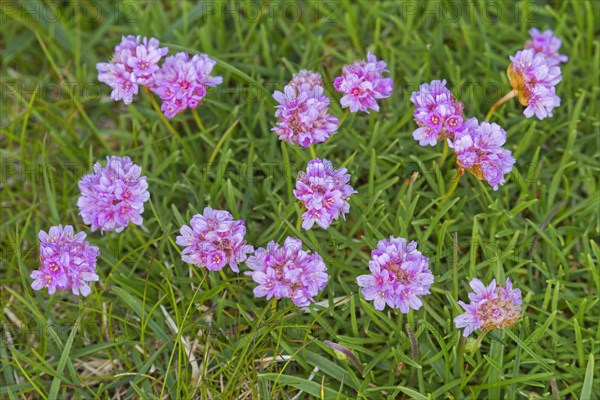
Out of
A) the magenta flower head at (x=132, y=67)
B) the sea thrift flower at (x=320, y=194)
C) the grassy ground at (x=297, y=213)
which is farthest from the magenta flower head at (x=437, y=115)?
the magenta flower head at (x=132, y=67)

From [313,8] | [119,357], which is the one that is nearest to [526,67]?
[313,8]

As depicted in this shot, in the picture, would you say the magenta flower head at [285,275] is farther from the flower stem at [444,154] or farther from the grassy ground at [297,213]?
the flower stem at [444,154]

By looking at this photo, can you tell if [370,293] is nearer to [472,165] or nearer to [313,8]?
[472,165]

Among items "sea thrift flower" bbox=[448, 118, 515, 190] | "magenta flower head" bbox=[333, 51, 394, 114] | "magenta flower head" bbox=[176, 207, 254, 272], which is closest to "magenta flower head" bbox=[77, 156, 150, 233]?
"magenta flower head" bbox=[176, 207, 254, 272]

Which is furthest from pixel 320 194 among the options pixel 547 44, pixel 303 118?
pixel 547 44

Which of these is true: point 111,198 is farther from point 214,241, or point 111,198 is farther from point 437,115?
point 437,115

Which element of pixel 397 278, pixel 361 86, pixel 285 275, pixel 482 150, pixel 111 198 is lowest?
pixel 397 278

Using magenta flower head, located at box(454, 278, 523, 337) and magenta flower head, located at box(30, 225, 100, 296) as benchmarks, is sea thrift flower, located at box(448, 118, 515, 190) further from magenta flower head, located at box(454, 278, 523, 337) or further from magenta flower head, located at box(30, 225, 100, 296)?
magenta flower head, located at box(30, 225, 100, 296)
